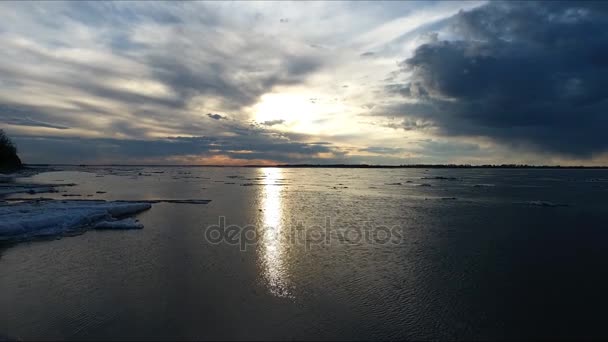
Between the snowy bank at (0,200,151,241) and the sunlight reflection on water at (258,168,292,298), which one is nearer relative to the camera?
the sunlight reflection on water at (258,168,292,298)

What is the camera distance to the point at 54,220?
1617 cm

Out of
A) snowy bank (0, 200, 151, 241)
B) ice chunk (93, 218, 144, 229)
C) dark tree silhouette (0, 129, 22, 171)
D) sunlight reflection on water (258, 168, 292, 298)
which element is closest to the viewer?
sunlight reflection on water (258, 168, 292, 298)

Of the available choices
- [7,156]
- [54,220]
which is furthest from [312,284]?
[7,156]

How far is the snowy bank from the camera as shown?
14.6m

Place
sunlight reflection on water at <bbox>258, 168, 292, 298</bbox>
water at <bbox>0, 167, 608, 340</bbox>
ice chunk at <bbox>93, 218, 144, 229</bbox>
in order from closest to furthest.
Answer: water at <bbox>0, 167, 608, 340</bbox>
sunlight reflection on water at <bbox>258, 168, 292, 298</bbox>
ice chunk at <bbox>93, 218, 144, 229</bbox>

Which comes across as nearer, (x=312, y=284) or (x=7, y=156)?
(x=312, y=284)

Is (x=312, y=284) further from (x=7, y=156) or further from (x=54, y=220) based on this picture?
(x=7, y=156)

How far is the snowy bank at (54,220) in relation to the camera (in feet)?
47.9

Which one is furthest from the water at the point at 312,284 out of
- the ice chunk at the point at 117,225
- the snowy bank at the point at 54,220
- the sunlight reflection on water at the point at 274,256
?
the snowy bank at the point at 54,220

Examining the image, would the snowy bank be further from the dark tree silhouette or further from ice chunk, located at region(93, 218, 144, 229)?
the dark tree silhouette

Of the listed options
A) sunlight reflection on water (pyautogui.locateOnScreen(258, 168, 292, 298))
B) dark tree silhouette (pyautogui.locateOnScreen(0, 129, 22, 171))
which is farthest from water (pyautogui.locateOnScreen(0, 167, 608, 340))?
dark tree silhouette (pyautogui.locateOnScreen(0, 129, 22, 171))

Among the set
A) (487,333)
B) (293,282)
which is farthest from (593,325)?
(293,282)

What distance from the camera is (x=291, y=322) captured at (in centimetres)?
687

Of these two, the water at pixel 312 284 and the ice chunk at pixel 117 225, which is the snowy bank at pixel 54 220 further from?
the water at pixel 312 284
